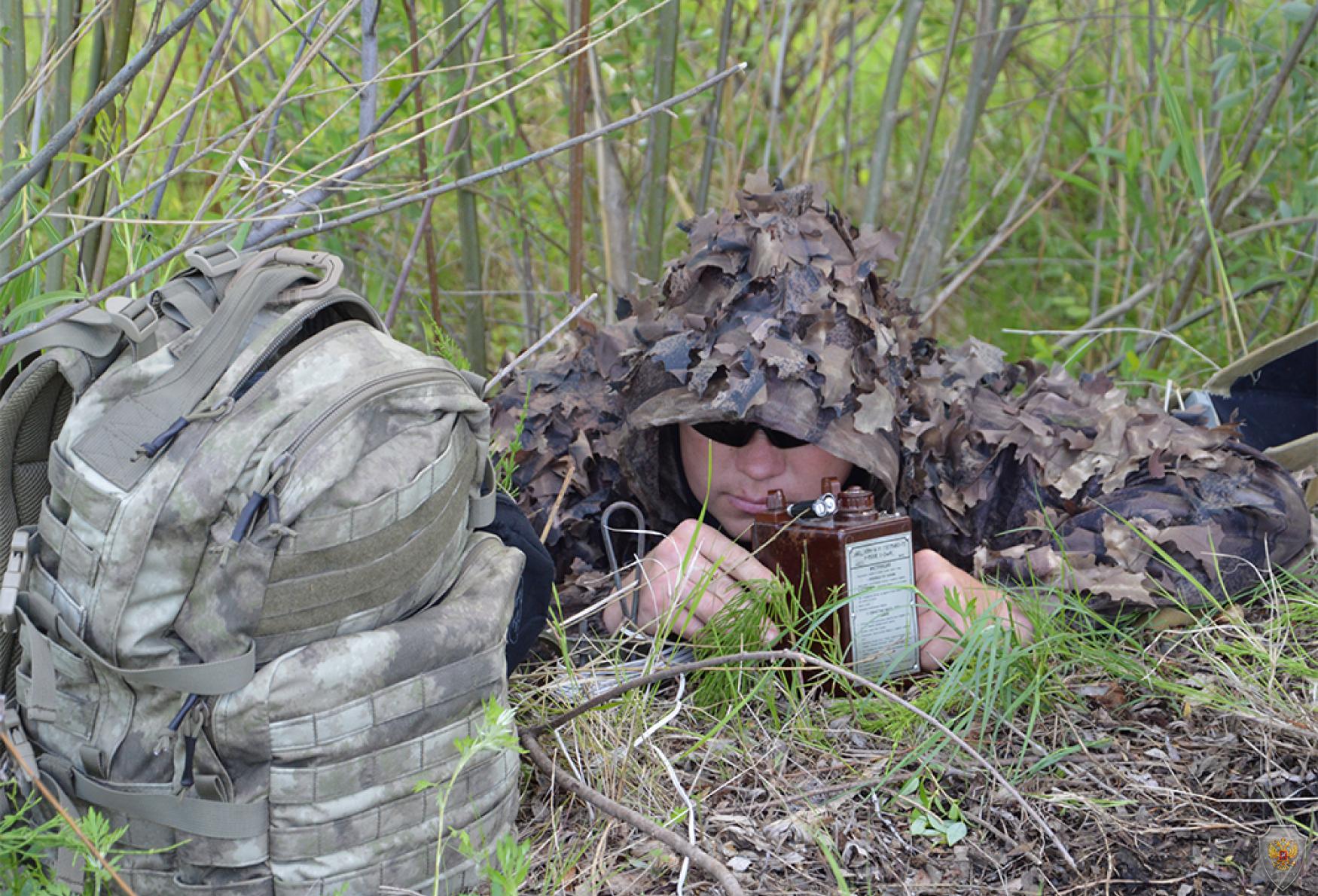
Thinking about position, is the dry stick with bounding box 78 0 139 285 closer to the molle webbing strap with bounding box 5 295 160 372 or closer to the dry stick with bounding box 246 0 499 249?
the dry stick with bounding box 246 0 499 249

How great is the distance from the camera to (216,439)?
5.18 ft

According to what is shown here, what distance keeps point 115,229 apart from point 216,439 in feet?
2.57

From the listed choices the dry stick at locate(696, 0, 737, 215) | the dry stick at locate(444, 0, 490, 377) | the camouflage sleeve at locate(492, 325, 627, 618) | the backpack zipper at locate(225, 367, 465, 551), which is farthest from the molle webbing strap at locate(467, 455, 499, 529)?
the dry stick at locate(696, 0, 737, 215)

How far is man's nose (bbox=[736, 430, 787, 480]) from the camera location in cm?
240

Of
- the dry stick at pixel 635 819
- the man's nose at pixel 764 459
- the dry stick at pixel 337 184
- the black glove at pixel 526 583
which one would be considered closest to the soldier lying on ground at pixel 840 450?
the man's nose at pixel 764 459

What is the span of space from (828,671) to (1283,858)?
0.73 meters

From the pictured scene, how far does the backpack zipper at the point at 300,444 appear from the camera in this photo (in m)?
1.55

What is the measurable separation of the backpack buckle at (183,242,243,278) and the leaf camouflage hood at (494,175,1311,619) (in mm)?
850

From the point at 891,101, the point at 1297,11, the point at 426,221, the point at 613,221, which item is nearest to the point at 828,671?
the point at 426,221

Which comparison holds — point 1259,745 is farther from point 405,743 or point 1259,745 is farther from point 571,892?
point 405,743

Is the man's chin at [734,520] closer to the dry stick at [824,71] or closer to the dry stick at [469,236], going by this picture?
the dry stick at [469,236]

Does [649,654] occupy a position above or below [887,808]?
above

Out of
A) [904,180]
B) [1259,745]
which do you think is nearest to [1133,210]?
[904,180]

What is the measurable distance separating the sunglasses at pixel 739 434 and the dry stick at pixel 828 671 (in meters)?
0.41
